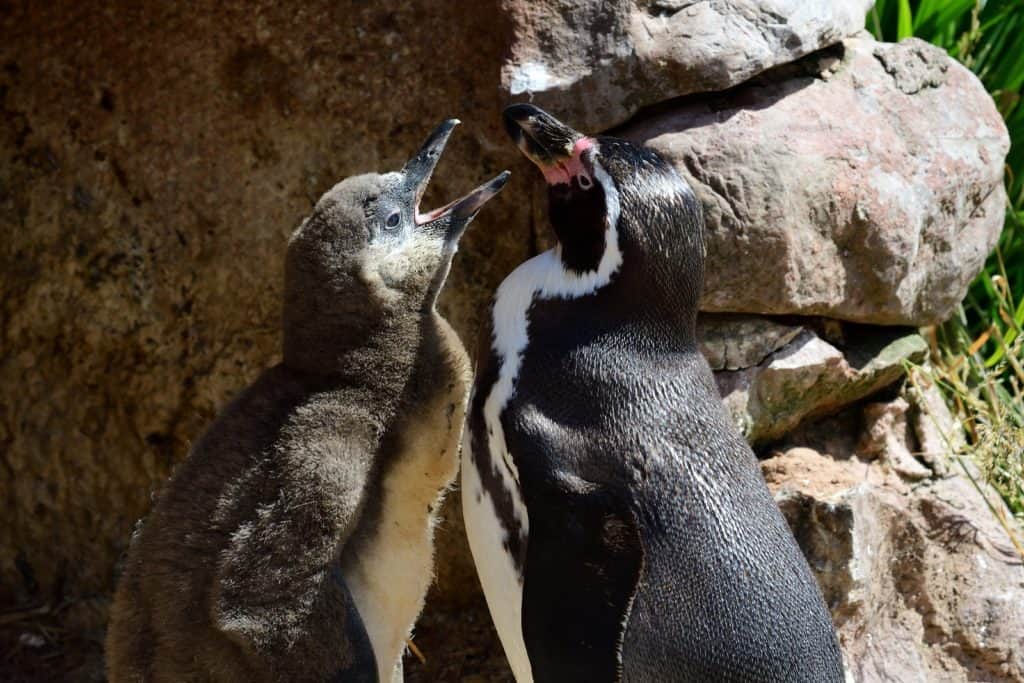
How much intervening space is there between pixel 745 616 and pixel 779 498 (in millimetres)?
971

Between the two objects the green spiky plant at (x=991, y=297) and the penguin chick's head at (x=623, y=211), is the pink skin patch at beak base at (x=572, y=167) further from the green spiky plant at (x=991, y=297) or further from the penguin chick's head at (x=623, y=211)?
the green spiky plant at (x=991, y=297)

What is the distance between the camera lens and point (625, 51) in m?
3.41

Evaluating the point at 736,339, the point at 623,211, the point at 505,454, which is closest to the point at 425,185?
the point at 623,211

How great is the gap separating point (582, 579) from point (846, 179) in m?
1.43

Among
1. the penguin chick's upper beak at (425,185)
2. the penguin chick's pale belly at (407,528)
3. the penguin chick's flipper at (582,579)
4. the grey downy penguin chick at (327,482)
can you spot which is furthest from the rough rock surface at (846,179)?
the penguin chick's flipper at (582,579)

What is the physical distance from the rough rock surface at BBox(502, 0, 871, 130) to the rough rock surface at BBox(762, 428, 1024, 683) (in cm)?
101

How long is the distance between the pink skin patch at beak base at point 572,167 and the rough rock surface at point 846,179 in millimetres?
630

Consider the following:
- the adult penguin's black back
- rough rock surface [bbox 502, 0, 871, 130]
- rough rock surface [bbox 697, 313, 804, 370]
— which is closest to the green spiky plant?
rough rock surface [bbox 697, 313, 804, 370]

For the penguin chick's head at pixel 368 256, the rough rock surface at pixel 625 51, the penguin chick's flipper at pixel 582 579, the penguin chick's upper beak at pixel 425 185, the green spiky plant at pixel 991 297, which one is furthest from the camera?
the green spiky plant at pixel 991 297

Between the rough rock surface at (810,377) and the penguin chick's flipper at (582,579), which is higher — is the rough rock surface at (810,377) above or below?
above

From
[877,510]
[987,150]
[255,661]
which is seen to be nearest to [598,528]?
[255,661]

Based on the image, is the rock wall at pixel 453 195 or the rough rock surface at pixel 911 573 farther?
the rough rock surface at pixel 911 573

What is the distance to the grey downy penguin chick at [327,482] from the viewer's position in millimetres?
2775

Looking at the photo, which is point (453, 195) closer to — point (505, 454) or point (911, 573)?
point (505, 454)
